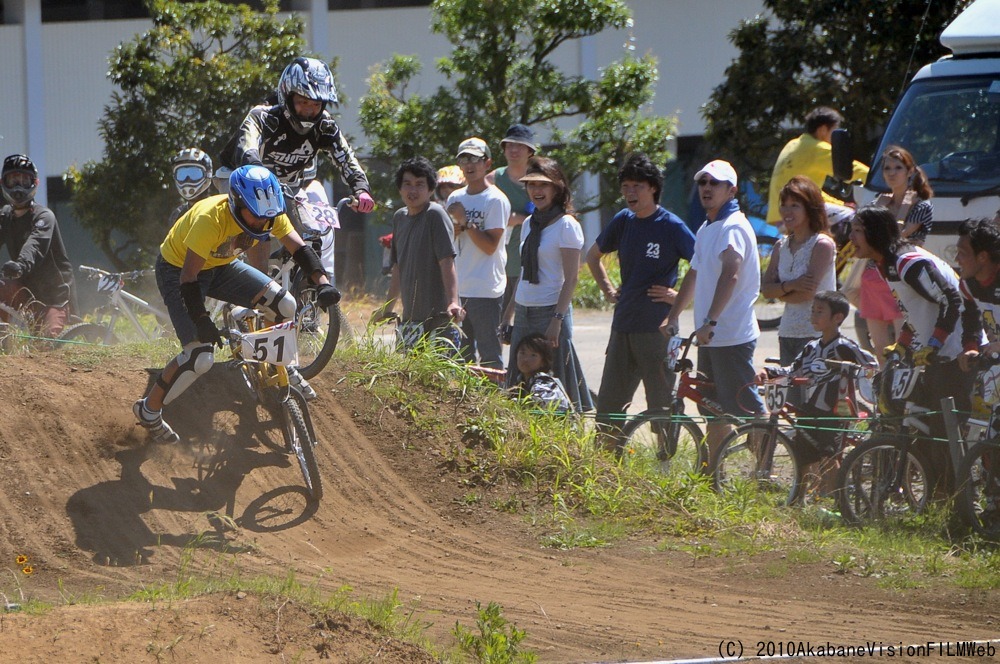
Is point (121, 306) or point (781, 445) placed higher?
point (121, 306)

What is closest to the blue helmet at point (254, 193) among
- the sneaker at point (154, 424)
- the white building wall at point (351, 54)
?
the sneaker at point (154, 424)

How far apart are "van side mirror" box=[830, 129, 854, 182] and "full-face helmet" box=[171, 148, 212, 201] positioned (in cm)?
532

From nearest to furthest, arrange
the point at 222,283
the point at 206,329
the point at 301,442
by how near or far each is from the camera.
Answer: the point at 206,329
the point at 301,442
the point at 222,283

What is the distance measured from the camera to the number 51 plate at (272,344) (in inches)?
281

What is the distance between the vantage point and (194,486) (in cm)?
766

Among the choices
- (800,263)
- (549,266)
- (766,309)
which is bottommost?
(766,309)

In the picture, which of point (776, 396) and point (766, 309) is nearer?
point (776, 396)

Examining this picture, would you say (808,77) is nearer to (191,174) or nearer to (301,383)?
(191,174)

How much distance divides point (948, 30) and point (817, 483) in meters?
5.35

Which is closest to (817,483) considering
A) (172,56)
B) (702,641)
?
(702,641)

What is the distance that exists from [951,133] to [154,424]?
285 inches

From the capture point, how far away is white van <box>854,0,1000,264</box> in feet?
34.0

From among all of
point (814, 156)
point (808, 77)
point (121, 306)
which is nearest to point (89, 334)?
point (121, 306)

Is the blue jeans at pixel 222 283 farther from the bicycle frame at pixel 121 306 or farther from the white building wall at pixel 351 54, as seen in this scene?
the white building wall at pixel 351 54
